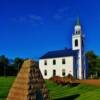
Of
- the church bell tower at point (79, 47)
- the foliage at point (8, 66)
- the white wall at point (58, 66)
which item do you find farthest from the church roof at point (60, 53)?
the foliage at point (8, 66)

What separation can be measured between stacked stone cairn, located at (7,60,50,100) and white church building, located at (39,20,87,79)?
67.7 metres

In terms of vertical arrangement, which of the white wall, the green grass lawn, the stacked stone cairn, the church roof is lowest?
the green grass lawn

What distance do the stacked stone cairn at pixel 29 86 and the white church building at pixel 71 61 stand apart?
2665 inches

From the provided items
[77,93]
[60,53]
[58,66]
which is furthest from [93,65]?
[77,93]

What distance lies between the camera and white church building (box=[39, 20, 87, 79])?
77.7 metres

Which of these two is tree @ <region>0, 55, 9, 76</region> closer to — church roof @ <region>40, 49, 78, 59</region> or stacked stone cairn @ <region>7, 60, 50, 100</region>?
church roof @ <region>40, 49, 78, 59</region>

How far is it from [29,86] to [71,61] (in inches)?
2699

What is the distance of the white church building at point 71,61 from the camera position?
77.7 metres

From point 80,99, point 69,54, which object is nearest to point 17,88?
point 80,99

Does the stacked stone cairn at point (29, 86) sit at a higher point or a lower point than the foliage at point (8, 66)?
lower

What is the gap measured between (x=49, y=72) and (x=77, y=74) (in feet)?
25.0

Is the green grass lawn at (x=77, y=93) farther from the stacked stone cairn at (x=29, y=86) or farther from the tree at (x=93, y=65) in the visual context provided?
the tree at (x=93, y=65)

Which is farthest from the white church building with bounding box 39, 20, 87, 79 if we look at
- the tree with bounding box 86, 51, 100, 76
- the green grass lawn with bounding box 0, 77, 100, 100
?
the green grass lawn with bounding box 0, 77, 100, 100

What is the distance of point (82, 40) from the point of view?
→ 7956 centimetres
